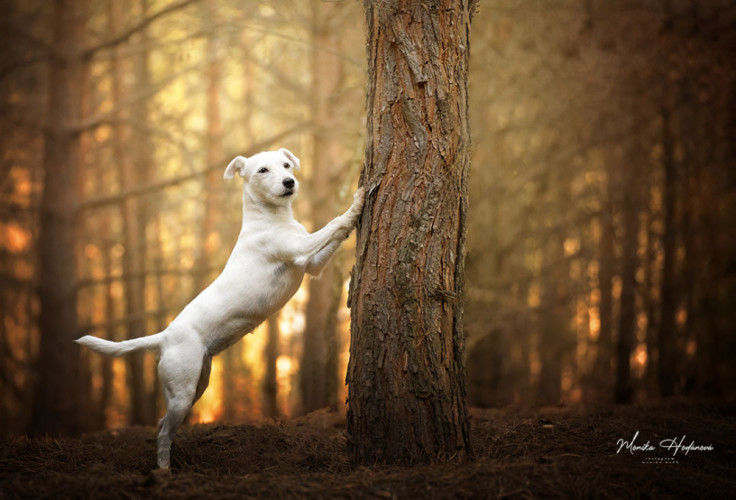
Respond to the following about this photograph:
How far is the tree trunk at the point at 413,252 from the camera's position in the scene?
4.31m

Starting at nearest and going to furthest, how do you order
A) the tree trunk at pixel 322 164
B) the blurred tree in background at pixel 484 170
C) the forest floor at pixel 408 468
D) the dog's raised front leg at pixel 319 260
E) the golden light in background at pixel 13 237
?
A: the forest floor at pixel 408 468
the dog's raised front leg at pixel 319 260
the blurred tree in background at pixel 484 170
the tree trunk at pixel 322 164
the golden light in background at pixel 13 237

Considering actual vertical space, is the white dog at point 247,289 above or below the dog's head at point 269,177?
below

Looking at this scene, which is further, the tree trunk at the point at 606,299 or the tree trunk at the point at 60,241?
the tree trunk at the point at 606,299

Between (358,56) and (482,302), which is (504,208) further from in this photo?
(358,56)

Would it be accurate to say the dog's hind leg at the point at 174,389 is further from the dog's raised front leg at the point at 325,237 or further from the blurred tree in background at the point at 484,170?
the blurred tree in background at the point at 484,170

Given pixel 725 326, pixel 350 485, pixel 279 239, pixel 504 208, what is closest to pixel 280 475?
pixel 350 485

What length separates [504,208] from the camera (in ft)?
41.5

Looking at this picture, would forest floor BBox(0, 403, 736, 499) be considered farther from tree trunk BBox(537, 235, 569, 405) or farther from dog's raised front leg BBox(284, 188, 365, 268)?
tree trunk BBox(537, 235, 569, 405)

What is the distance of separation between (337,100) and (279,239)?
507cm

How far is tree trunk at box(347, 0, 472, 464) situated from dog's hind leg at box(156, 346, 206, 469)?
1343 millimetres

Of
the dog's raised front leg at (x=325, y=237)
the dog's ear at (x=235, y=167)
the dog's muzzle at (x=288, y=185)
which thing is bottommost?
the dog's raised front leg at (x=325, y=237)

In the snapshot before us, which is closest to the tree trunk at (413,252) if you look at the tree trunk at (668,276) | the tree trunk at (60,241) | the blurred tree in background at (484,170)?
the blurred tree in background at (484,170)

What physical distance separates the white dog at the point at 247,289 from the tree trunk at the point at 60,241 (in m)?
5.45

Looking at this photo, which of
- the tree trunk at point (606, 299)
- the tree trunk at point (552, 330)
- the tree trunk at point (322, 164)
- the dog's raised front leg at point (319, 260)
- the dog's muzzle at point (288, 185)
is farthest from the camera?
the tree trunk at point (552, 330)
